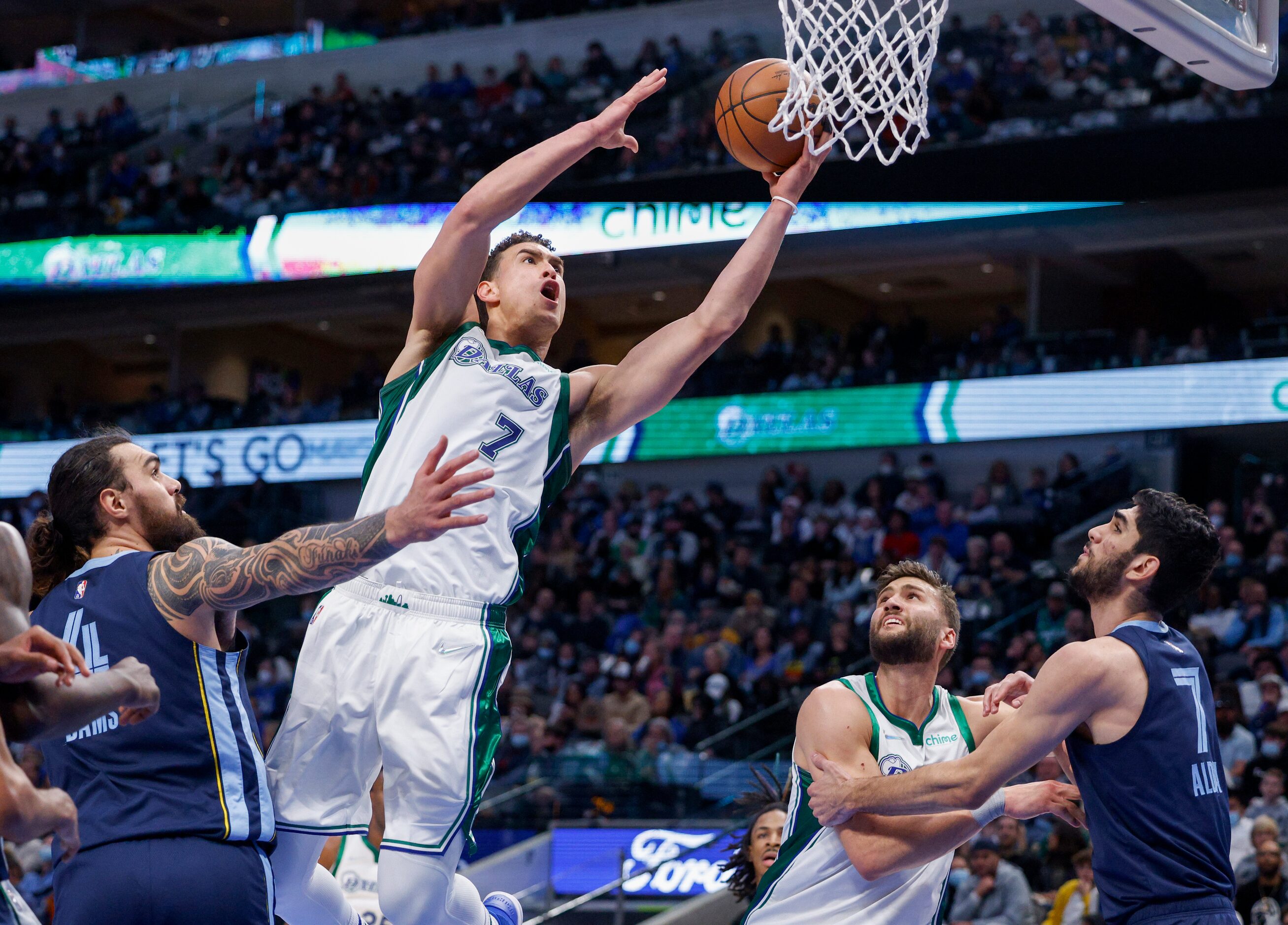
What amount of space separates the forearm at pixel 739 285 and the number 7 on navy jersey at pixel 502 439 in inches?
29.0

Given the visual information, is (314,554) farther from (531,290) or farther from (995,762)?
(995,762)

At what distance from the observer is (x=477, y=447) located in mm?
4191

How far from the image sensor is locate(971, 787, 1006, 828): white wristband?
4.38 m

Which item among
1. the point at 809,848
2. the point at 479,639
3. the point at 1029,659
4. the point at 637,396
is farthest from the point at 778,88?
the point at 1029,659

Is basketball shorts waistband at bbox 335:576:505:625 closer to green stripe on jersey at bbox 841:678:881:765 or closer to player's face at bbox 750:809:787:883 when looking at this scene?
green stripe on jersey at bbox 841:678:881:765

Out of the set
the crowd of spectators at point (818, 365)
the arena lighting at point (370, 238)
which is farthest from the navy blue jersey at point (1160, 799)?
the crowd of spectators at point (818, 365)

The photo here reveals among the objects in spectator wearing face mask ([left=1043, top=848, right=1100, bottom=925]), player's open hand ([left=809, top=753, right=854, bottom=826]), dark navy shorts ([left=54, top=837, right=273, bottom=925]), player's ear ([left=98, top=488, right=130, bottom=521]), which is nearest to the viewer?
dark navy shorts ([left=54, top=837, right=273, bottom=925])

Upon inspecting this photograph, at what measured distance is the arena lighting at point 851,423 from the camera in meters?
17.5

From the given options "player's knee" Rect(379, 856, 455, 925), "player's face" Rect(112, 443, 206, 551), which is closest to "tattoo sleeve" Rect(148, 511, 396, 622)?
"player's face" Rect(112, 443, 206, 551)

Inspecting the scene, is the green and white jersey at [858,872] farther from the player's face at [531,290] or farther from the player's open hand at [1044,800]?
the player's face at [531,290]

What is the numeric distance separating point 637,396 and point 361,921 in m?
1.81

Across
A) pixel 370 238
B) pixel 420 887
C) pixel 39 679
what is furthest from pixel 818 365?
pixel 39 679

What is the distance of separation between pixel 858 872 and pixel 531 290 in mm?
2070

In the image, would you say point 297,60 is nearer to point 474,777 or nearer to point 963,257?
point 963,257
